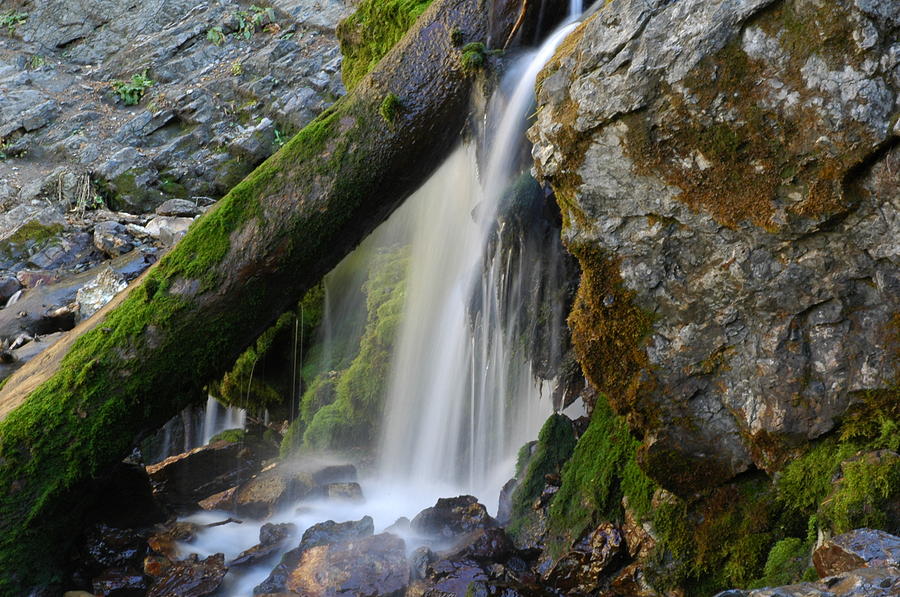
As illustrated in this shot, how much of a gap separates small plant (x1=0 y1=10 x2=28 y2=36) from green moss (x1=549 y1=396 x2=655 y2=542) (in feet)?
69.9

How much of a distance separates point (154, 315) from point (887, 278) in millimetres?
4910

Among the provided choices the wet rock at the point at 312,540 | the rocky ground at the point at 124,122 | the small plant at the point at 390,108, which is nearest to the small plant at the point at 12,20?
the rocky ground at the point at 124,122

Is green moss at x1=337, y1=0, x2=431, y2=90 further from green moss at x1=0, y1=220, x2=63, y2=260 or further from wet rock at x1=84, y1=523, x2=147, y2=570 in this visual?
green moss at x1=0, y1=220, x2=63, y2=260

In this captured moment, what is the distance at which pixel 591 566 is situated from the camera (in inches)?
178

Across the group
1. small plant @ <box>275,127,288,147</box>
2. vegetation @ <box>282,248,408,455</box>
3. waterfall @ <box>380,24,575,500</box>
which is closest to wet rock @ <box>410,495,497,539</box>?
waterfall @ <box>380,24,575,500</box>

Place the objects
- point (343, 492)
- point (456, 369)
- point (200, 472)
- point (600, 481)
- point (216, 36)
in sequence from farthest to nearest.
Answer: point (216, 36)
point (200, 472)
point (456, 369)
point (343, 492)
point (600, 481)

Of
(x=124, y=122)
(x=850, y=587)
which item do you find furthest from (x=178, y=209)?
(x=850, y=587)

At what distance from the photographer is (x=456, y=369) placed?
730 centimetres

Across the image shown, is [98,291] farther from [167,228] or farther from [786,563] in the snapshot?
[786,563]

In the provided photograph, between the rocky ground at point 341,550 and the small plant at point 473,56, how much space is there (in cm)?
318

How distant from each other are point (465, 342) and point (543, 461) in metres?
1.85

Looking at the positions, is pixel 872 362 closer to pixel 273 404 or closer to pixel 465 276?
pixel 465 276

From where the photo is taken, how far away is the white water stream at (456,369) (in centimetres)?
578

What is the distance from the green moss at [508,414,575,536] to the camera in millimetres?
5527
